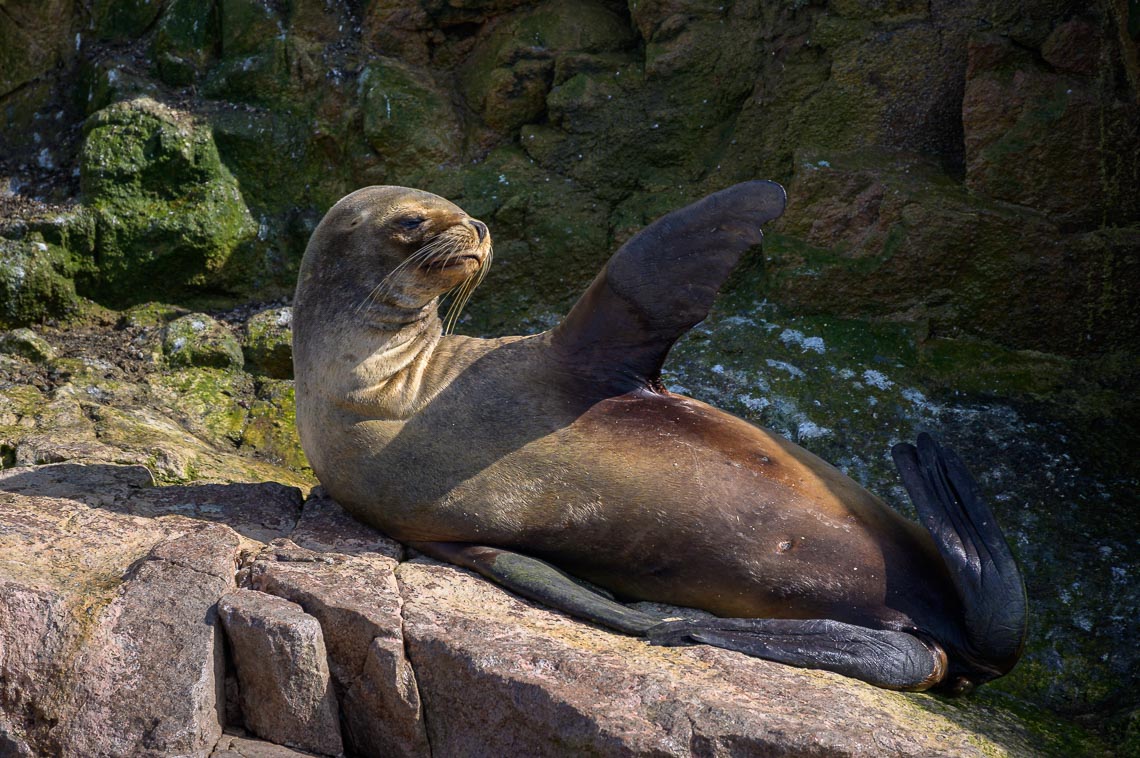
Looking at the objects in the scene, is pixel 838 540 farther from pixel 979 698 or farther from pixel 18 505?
pixel 18 505

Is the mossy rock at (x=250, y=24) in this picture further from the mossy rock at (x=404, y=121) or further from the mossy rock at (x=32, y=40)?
the mossy rock at (x=32, y=40)

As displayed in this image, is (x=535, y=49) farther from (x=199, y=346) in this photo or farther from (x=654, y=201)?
(x=199, y=346)

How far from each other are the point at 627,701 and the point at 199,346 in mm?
3318

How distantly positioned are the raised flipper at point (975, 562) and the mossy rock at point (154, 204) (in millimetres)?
3683

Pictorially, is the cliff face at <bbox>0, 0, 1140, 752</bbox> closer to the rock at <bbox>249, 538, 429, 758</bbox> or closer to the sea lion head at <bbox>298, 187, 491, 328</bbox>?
the sea lion head at <bbox>298, 187, 491, 328</bbox>

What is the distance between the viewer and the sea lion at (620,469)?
3.84 meters

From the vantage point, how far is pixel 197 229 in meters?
6.04

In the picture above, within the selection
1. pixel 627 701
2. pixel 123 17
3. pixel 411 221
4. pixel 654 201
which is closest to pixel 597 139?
pixel 654 201

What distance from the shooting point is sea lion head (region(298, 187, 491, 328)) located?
167 inches

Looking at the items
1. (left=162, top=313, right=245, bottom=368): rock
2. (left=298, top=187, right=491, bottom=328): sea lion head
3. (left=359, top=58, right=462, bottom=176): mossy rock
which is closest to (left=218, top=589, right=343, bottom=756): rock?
(left=298, top=187, right=491, bottom=328): sea lion head

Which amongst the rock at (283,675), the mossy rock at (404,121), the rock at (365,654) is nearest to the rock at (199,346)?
the mossy rock at (404,121)

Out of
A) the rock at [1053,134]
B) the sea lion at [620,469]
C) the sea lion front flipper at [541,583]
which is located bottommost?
the sea lion front flipper at [541,583]

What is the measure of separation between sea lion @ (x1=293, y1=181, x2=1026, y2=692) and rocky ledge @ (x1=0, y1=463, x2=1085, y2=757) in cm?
28

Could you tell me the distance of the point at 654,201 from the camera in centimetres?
594
